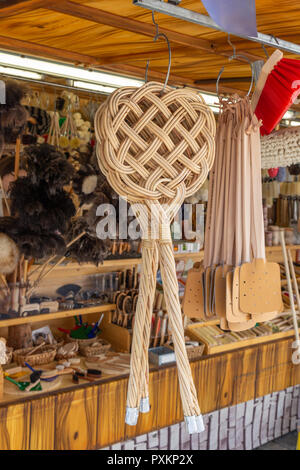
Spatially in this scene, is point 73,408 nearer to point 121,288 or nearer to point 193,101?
point 121,288

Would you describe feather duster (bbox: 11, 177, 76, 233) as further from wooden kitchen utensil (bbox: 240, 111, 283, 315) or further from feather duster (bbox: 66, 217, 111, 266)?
wooden kitchen utensil (bbox: 240, 111, 283, 315)

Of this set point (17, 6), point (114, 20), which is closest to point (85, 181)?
point (114, 20)

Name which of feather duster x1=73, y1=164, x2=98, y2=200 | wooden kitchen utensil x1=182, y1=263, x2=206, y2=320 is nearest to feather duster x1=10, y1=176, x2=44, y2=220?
feather duster x1=73, y1=164, x2=98, y2=200

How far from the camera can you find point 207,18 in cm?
97

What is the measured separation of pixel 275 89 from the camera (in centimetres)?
125

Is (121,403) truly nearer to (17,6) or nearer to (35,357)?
(35,357)

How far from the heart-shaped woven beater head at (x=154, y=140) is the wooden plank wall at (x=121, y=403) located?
190 cm

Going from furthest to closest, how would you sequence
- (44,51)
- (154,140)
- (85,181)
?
(85,181), (44,51), (154,140)

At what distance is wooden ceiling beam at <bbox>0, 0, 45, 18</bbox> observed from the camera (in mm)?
1293

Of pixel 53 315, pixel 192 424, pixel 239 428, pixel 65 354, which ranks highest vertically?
pixel 192 424

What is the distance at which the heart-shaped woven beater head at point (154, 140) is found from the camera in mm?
908

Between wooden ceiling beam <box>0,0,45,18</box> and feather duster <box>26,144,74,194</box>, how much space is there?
2.39 ft

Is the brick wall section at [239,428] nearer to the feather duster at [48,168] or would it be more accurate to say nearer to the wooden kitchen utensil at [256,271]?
the feather duster at [48,168]

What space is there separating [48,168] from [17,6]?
2.69 ft
